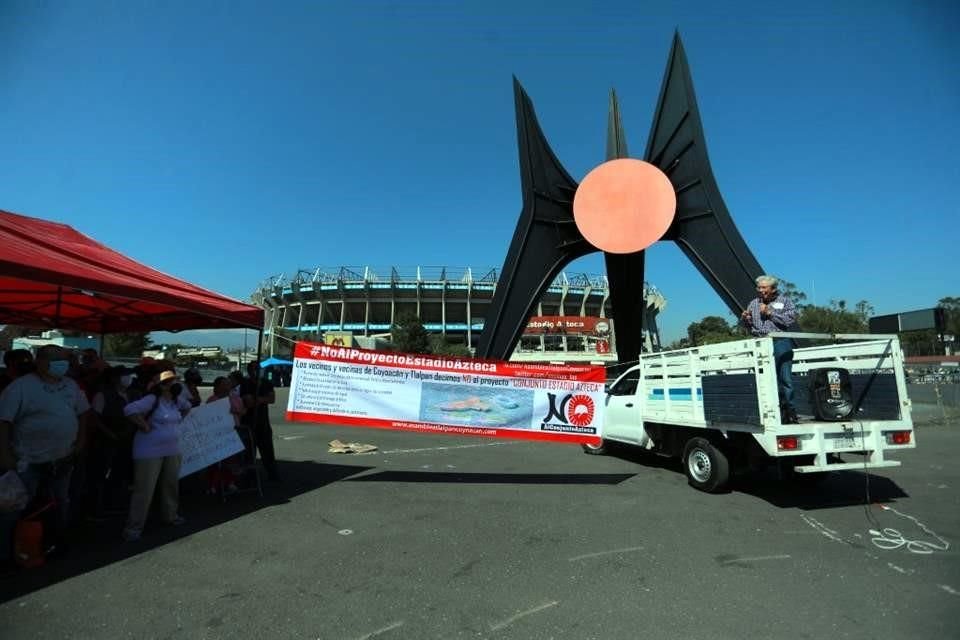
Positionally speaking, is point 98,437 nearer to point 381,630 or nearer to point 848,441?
point 381,630

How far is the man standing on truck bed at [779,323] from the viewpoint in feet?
20.6

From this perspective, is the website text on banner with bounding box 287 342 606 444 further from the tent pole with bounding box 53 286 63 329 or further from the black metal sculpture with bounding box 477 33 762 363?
the black metal sculpture with bounding box 477 33 762 363

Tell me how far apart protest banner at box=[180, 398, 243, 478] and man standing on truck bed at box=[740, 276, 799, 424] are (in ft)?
21.6

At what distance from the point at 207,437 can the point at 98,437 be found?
41.6 inches

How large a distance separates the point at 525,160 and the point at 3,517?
1572cm

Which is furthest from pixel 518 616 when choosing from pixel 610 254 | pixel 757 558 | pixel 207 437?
pixel 610 254

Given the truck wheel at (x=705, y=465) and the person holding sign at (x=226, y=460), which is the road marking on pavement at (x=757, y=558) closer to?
the truck wheel at (x=705, y=465)

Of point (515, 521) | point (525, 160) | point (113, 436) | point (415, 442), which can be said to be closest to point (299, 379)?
point (113, 436)

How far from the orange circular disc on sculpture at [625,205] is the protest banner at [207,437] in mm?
12315

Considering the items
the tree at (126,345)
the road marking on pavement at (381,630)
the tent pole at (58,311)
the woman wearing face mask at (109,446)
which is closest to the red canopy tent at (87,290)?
the tent pole at (58,311)

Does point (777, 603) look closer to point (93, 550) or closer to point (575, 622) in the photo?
point (575, 622)

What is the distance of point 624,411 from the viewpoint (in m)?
9.03

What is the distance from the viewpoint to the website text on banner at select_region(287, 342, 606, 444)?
750cm

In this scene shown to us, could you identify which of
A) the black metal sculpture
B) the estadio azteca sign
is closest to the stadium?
the estadio azteca sign
